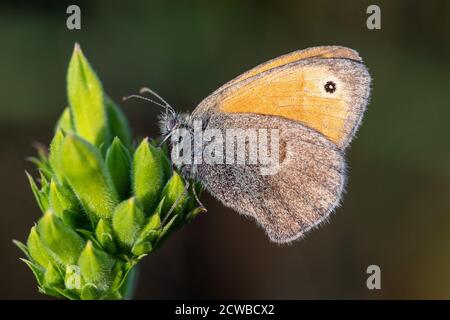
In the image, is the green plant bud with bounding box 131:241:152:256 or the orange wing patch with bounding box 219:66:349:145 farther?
the orange wing patch with bounding box 219:66:349:145

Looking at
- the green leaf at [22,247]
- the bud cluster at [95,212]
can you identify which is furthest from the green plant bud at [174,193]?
the green leaf at [22,247]

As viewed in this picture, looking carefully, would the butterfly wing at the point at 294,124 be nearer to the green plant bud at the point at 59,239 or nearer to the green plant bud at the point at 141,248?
the green plant bud at the point at 141,248

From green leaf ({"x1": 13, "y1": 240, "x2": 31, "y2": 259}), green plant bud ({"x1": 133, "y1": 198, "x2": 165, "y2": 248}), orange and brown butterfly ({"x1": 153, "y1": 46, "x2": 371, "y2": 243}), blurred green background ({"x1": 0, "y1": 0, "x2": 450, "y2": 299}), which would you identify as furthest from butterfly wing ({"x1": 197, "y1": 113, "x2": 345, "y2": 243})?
blurred green background ({"x1": 0, "y1": 0, "x2": 450, "y2": 299})

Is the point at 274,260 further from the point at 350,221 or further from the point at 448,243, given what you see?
the point at 448,243

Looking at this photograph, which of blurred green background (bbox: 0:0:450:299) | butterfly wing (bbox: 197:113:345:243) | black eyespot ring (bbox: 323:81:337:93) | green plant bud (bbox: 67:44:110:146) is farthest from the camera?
blurred green background (bbox: 0:0:450:299)

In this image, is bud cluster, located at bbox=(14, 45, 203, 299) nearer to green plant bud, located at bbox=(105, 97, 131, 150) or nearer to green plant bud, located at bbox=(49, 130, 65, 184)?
green plant bud, located at bbox=(49, 130, 65, 184)

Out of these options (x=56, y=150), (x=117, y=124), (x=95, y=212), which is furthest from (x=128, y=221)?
(x=117, y=124)
